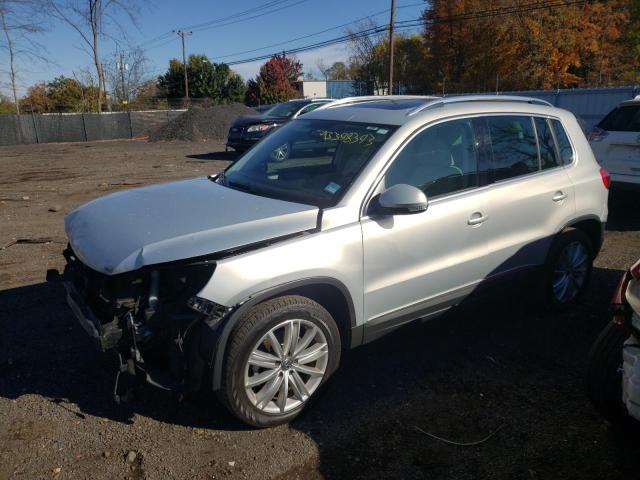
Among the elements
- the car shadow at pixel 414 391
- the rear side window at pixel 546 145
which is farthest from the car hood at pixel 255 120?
the car shadow at pixel 414 391

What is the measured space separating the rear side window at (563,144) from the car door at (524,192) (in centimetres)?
6

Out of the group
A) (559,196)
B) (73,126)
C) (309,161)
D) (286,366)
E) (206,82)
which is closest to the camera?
(286,366)

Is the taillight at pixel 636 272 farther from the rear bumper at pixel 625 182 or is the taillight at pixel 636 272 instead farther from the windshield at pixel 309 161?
the rear bumper at pixel 625 182

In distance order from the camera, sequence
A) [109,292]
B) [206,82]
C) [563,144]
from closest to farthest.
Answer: [109,292]
[563,144]
[206,82]

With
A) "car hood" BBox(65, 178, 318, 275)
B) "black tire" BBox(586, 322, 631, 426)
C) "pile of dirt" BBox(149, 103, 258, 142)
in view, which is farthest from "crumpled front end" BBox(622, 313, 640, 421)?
"pile of dirt" BBox(149, 103, 258, 142)

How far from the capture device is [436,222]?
3627mm

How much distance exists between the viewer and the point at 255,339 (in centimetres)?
292

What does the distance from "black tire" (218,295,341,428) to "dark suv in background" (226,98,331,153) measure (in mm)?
12726

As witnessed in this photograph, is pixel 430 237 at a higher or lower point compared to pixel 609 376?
higher

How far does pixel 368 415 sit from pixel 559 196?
2.50m

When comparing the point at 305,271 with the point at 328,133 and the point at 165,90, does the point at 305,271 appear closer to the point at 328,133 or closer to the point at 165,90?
the point at 328,133

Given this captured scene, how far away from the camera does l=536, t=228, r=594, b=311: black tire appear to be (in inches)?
177

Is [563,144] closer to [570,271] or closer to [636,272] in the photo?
[570,271]

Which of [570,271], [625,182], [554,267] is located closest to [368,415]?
[554,267]
